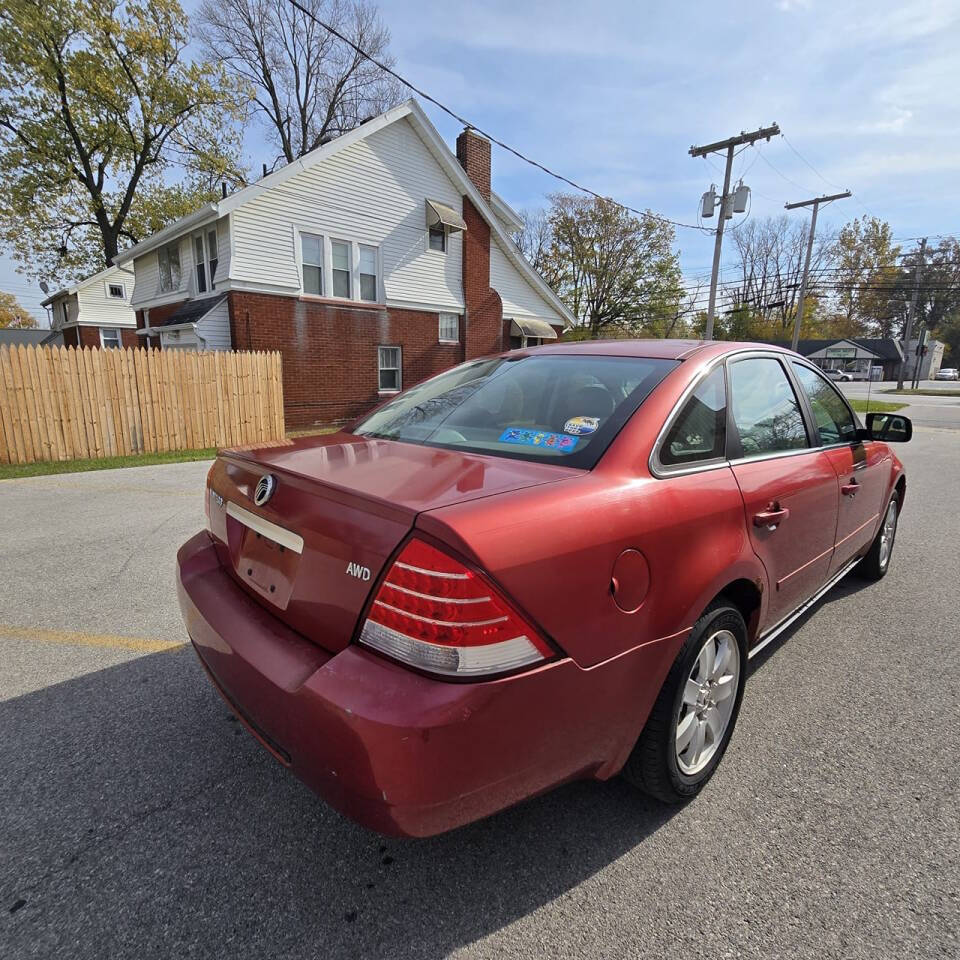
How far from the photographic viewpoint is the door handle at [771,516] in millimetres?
2191

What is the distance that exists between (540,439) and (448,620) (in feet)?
2.83

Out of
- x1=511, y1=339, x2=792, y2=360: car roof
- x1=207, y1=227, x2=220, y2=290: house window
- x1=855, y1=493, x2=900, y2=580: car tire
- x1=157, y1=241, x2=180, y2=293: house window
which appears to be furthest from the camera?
x1=157, y1=241, x2=180, y2=293: house window

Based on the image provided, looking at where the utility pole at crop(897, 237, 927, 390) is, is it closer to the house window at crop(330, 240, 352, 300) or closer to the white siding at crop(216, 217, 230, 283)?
the house window at crop(330, 240, 352, 300)

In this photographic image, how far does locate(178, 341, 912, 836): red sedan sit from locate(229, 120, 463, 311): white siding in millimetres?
12861

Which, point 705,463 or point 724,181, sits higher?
point 724,181

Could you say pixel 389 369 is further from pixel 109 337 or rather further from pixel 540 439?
pixel 109 337

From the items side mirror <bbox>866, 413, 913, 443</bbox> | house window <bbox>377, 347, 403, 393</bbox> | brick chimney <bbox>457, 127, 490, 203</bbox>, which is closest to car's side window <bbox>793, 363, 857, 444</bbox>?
side mirror <bbox>866, 413, 913, 443</bbox>

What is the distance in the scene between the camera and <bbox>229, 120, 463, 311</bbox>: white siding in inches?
527

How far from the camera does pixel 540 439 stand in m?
2.02

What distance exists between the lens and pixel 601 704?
1.61 metres

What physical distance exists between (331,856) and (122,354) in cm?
1062

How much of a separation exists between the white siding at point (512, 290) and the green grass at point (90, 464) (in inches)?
469

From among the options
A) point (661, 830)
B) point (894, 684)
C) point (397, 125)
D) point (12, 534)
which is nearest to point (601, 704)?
point (661, 830)

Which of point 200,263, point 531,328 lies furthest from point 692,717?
point 531,328
